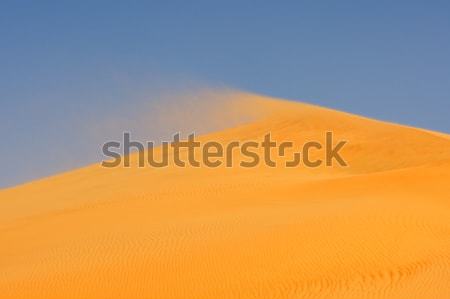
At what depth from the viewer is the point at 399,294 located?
11.8 m

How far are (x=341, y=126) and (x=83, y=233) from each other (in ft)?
58.9

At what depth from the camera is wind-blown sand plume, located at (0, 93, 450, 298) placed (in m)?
12.9

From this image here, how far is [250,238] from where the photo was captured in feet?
49.5

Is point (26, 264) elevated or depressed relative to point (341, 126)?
depressed

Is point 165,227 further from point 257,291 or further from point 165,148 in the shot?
point 165,148

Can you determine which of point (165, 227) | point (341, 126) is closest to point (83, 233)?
point (165, 227)
